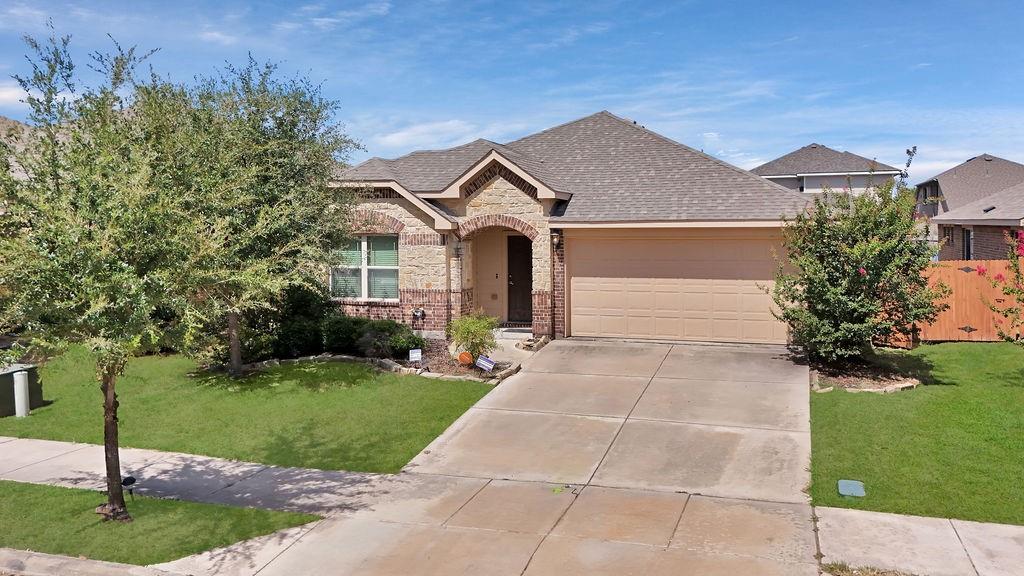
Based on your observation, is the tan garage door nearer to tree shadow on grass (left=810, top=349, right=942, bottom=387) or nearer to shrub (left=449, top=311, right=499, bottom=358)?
tree shadow on grass (left=810, top=349, right=942, bottom=387)

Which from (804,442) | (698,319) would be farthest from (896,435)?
(698,319)

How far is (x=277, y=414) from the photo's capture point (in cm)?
1334

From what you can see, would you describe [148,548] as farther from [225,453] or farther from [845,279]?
[845,279]

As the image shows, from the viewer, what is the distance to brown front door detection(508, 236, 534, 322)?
67.7 feet

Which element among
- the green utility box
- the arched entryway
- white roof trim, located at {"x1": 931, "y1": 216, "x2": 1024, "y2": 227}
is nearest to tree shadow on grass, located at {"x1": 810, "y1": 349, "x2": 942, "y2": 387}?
white roof trim, located at {"x1": 931, "y1": 216, "x2": 1024, "y2": 227}

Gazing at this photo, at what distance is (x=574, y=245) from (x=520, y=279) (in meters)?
2.32

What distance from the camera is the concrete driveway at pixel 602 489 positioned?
784 centimetres

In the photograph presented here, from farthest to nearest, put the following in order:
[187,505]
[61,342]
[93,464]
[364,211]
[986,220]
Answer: [986,220] → [364,211] → [93,464] → [187,505] → [61,342]

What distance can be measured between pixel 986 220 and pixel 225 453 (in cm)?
2107

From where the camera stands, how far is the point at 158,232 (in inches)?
322

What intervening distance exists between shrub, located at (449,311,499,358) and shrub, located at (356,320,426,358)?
1214 millimetres

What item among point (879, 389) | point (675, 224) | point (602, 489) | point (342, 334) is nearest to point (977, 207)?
point (675, 224)

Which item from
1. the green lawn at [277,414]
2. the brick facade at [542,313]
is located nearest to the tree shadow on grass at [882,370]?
the brick facade at [542,313]

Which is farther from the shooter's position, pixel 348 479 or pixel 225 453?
pixel 225 453
